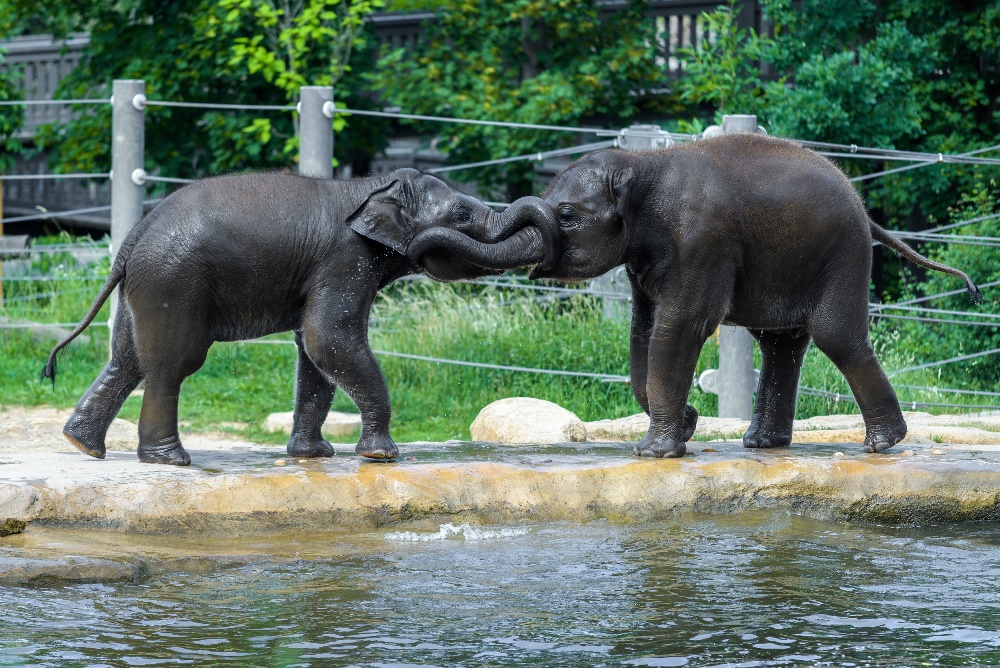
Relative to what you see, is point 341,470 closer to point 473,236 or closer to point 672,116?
point 473,236

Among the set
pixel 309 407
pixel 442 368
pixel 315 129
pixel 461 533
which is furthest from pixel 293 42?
pixel 461 533

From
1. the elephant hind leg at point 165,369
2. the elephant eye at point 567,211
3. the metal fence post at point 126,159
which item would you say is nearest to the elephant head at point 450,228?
the elephant eye at point 567,211

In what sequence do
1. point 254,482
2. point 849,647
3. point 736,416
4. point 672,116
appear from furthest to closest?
point 672,116 → point 736,416 → point 254,482 → point 849,647

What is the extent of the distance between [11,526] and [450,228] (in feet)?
7.05

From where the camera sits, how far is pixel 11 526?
555 centimetres

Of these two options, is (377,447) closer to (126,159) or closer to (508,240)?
(508,240)

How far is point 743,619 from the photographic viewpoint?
16.0ft

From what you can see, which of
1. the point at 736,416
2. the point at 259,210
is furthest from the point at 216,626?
the point at 736,416

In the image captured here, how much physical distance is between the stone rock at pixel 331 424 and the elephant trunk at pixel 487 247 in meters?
3.24

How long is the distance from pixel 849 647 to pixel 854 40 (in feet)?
36.7

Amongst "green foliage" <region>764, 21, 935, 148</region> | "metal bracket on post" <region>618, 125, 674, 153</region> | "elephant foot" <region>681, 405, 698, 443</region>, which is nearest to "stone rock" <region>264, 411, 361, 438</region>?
"metal bracket on post" <region>618, 125, 674, 153</region>

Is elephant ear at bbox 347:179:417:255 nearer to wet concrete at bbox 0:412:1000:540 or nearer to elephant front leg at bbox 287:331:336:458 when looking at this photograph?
elephant front leg at bbox 287:331:336:458

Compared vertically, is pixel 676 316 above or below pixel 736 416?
above

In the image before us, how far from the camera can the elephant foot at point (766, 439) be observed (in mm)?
7129
